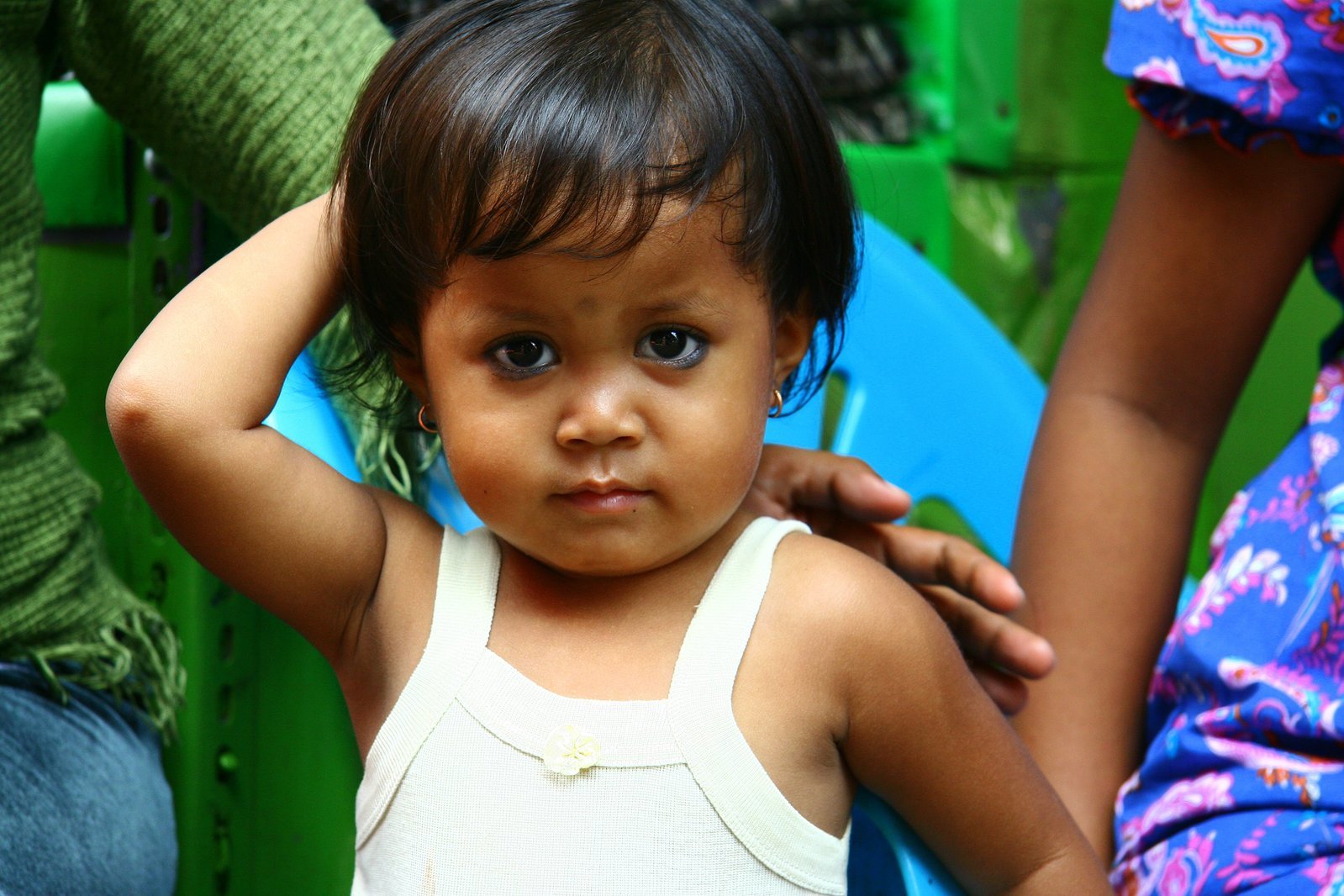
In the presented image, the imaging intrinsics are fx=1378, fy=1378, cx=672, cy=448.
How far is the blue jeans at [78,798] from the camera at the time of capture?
95cm

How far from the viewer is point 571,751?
0.86m

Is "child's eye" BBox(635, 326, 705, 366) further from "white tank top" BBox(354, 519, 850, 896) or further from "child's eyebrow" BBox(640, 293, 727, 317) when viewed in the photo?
"white tank top" BBox(354, 519, 850, 896)

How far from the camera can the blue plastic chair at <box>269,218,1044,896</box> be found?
1520mm

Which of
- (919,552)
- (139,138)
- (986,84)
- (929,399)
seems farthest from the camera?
(986,84)

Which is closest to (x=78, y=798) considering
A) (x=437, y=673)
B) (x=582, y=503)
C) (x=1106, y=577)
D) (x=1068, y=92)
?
(x=437, y=673)

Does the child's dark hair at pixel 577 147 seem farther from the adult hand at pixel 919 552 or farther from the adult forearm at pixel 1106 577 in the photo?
the adult forearm at pixel 1106 577

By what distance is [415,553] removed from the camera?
962mm

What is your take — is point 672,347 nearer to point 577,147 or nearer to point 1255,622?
point 577,147

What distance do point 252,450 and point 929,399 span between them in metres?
Result: 0.87

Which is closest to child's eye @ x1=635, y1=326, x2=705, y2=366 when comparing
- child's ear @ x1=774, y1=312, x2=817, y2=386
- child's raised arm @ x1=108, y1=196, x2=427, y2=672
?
child's ear @ x1=774, y1=312, x2=817, y2=386

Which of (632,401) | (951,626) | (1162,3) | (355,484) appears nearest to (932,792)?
(951,626)

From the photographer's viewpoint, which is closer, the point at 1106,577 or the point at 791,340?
the point at 791,340

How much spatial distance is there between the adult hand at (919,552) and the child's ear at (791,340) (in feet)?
0.48

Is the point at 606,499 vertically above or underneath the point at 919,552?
above
